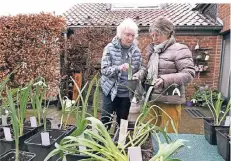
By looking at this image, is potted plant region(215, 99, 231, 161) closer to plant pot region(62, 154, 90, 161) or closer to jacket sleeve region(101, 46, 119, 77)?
plant pot region(62, 154, 90, 161)

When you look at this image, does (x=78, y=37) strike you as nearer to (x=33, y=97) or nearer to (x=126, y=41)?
(x=126, y=41)

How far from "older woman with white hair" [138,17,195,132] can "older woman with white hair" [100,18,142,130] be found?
0.88 ft

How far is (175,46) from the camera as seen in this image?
180cm

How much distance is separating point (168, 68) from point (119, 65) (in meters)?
0.49

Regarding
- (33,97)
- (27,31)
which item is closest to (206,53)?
(27,31)

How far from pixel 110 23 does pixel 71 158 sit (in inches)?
188

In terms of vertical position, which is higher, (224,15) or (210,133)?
(224,15)

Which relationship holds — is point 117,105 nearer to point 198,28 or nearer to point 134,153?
point 134,153

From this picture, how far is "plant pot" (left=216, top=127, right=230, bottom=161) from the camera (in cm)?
121

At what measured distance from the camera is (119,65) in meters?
2.13

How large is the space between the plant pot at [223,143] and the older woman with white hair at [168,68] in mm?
466

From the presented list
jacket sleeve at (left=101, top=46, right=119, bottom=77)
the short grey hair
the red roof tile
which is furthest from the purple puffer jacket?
the red roof tile

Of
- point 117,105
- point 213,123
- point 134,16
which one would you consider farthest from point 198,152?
point 134,16

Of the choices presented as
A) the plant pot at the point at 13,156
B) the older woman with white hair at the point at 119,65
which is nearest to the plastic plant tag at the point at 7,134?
the plant pot at the point at 13,156
